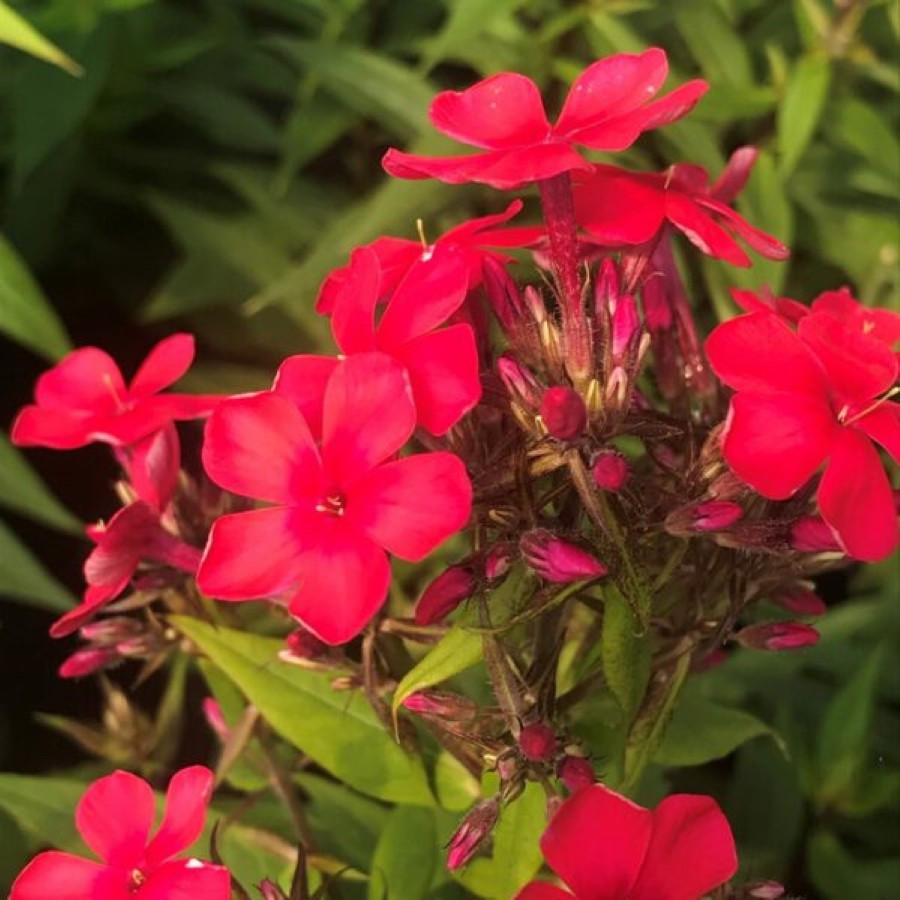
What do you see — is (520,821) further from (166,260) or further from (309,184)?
→ (166,260)

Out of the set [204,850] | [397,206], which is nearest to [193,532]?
[204,850]

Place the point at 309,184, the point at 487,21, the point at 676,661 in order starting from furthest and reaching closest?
the point at 309,184, the point at 487,21, the point at 676,661

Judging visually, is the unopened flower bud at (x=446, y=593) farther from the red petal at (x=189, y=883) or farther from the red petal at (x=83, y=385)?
the red petal at (x=83, y=385)

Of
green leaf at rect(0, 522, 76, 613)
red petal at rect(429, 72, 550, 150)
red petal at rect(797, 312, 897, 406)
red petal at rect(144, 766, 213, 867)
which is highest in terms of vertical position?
red petal at rect(429, 72, 550, 150)

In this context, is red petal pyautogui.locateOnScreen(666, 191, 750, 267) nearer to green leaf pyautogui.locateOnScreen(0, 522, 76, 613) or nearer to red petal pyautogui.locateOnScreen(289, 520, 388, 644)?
red petal pyautogui.locateOnScreen(289, 520, 388, 644)

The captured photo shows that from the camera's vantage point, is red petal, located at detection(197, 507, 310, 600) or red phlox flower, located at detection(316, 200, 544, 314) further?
red phlox flower, located at detection(316, 200, 544, 314)

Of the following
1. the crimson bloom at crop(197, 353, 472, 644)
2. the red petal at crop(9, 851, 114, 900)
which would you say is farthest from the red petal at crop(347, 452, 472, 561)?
the red petal at crop(9, 851, 114, 900)

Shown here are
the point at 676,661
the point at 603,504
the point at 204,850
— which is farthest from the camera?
the point at 204,850
